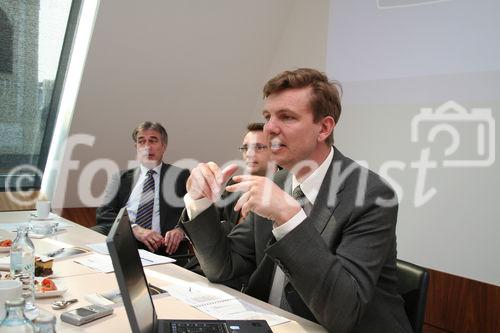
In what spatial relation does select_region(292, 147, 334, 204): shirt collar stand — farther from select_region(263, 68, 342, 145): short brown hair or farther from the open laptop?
the open laptop

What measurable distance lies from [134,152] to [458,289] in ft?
9.01

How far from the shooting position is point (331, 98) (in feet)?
5.01

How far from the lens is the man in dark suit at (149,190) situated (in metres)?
3.19

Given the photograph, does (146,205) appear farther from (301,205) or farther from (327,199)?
(327,199)

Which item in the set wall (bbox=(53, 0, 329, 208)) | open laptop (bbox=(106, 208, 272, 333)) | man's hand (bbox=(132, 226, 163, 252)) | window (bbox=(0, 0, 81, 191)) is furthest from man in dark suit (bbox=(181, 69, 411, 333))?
window (bbox=(0, 0, 81, 191))

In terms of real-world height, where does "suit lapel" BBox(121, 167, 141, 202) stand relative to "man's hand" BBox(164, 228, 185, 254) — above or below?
above

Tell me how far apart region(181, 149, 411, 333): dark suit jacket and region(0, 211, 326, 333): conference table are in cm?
7

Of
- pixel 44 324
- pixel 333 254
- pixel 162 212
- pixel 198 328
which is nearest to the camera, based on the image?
pixel 44 324

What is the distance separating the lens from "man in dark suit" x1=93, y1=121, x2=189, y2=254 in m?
3.19

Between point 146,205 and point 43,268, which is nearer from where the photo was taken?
point 43,268

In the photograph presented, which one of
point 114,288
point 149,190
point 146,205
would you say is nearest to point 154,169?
point 149,190

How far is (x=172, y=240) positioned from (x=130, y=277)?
6.32 ft

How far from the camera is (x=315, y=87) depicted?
4.96 feet

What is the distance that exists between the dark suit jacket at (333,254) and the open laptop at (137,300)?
19 cm
